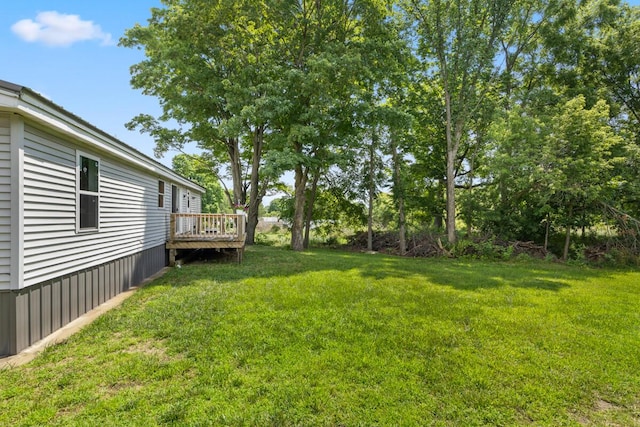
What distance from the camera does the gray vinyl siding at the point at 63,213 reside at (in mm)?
3779

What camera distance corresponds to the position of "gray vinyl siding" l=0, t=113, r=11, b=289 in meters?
3.49

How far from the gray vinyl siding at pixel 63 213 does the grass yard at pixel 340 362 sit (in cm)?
102

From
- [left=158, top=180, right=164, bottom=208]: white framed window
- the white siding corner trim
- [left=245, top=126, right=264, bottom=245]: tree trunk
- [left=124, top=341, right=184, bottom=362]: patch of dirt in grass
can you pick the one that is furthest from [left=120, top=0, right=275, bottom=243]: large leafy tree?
[left=124, top=341, right=184, bottom=362]: patch of dirt in grass

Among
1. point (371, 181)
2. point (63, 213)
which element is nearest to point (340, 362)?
point (63, 213)

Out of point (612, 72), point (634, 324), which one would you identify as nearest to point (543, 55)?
point (612, 72)

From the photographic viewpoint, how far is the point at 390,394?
270 centimetres

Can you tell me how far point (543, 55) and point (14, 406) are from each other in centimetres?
2009

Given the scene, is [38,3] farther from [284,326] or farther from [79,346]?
[284,326]

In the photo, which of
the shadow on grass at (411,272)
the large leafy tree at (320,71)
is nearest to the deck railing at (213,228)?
the shadow on grass at (411,272)

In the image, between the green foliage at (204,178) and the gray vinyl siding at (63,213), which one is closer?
the gray vinyl siding at (63,213)

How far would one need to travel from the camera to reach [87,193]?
16.7 ft

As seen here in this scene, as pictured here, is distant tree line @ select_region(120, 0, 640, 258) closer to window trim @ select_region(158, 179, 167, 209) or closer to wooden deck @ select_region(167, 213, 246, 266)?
wooden deck @ select_region(167, 213, 246, 266)

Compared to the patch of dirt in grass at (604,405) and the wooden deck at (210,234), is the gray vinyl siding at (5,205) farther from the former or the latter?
the patch of dirt in grass at (604,405)

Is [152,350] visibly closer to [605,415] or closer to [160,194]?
[605,415]
